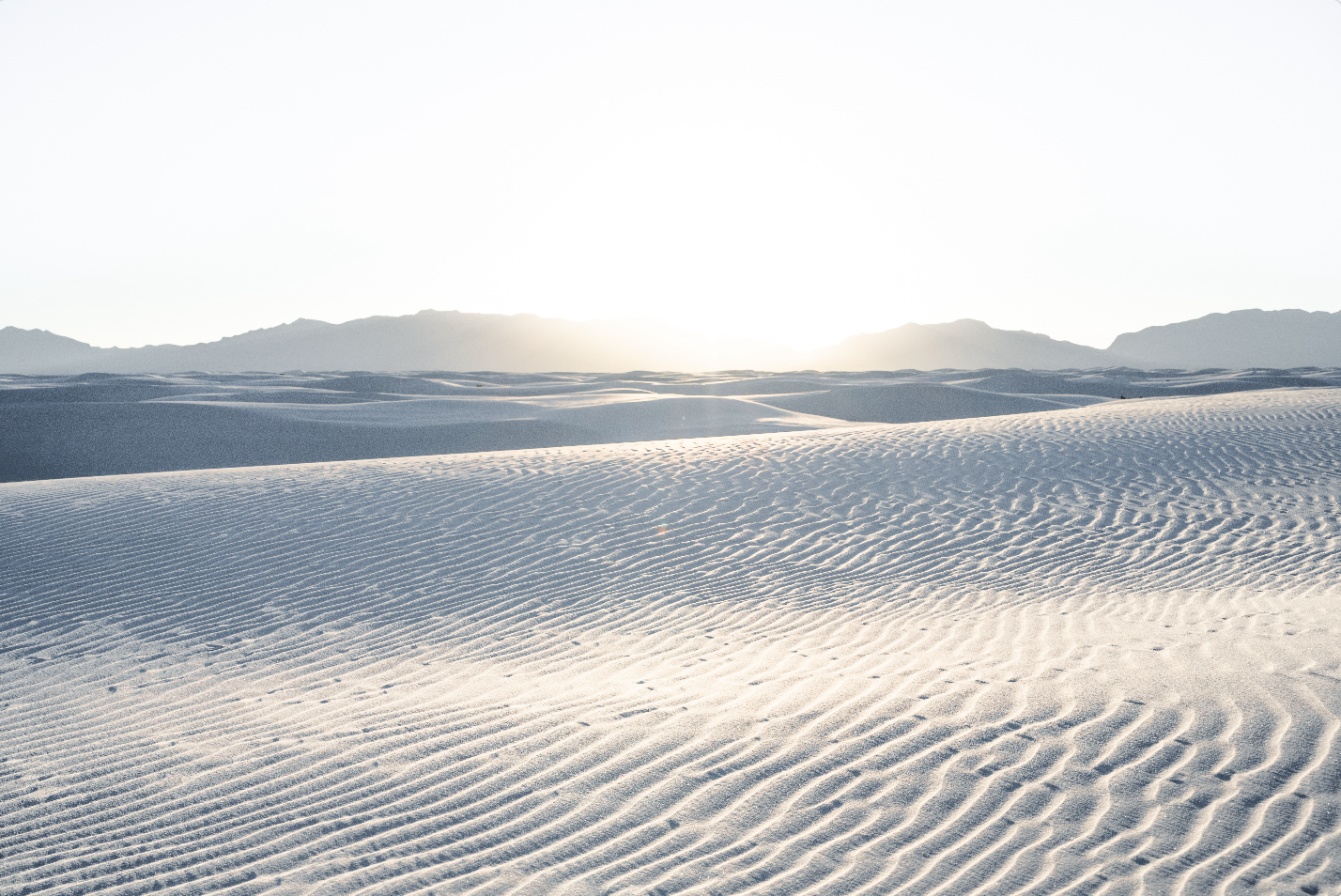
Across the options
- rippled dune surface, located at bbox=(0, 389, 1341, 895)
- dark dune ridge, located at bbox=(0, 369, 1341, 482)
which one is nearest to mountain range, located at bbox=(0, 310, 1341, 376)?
dark dune ridge, located at bbox=(0, 369, 1341, 482)

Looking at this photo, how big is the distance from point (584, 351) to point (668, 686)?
150 meters

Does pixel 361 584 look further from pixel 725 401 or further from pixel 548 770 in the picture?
pixel 725 401

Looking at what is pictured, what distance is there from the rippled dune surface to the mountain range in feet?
380

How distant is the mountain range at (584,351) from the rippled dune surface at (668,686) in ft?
380

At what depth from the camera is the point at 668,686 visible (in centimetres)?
489

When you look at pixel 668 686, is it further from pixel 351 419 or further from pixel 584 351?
pixel 584 351

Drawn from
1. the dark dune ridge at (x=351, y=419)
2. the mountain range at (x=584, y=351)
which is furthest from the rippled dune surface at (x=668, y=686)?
the mountain range at (x=584, y=351)

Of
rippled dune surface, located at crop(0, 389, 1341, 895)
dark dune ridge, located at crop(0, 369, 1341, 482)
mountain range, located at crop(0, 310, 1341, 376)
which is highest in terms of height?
mountain range, located at crop(0, 310, 1341, 376)

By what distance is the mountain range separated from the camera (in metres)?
142

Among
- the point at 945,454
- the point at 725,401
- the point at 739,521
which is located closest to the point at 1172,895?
the point at 739,521

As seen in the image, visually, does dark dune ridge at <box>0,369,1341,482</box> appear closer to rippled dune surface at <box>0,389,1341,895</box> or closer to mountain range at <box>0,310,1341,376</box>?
rippled dune surface at <box>0,389,1341,895</box>

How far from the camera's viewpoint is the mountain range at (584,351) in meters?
142

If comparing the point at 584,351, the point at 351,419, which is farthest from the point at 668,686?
the point at 584,351

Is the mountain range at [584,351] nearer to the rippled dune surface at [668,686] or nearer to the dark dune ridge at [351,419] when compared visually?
the dark dune ridge at [351,419]
